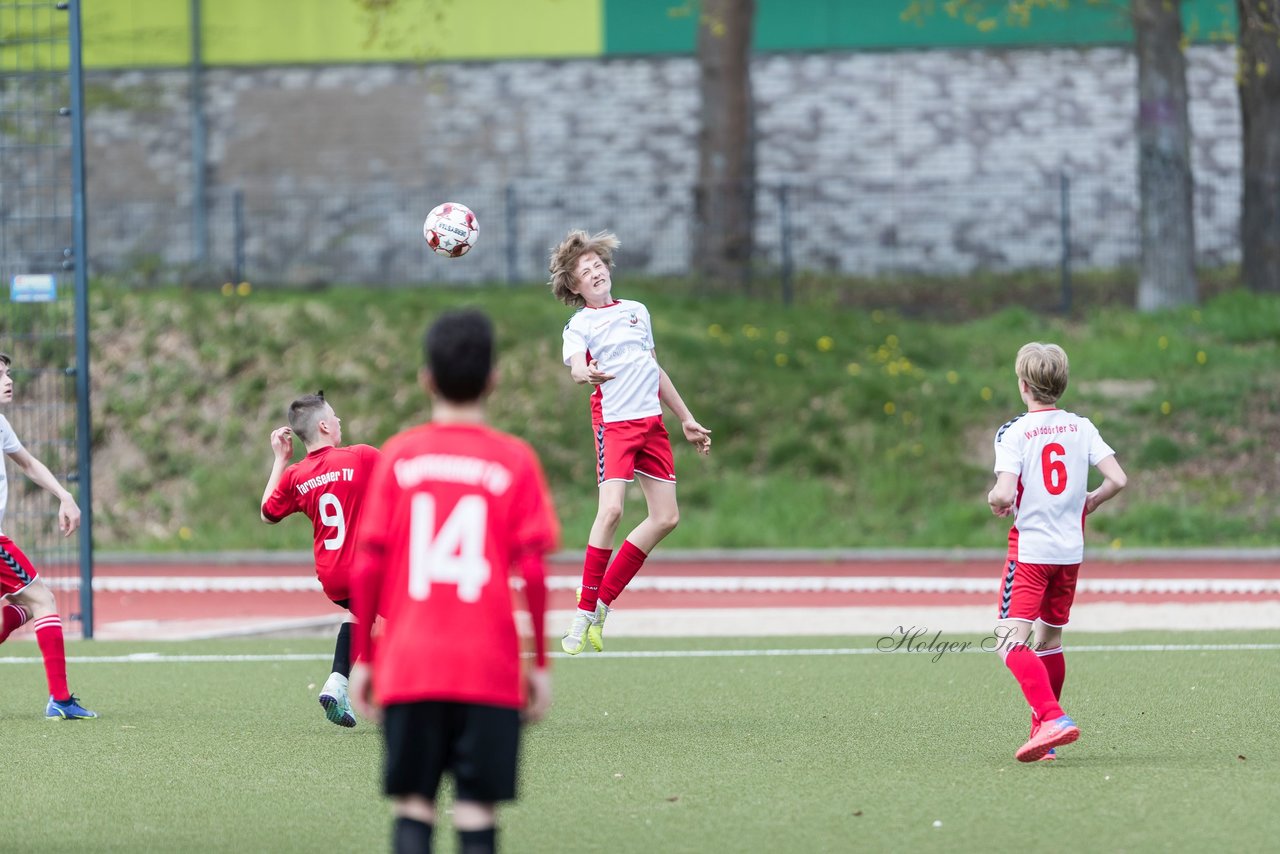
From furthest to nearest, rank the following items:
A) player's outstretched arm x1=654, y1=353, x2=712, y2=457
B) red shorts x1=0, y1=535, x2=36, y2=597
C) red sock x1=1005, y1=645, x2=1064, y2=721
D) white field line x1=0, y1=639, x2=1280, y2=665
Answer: white field line x1=0, y1=639, x2=1280, y2=665
player's outstretched arm x1=654, y1=353, x2=712, y2=457
red shorts x1=0, y1=535, x2=36, y2=597
red sock x1=1005, y1=645, x2=1064, y2=721

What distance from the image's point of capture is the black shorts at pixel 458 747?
13.5ft

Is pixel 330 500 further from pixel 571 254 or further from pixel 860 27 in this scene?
pixel 860 27

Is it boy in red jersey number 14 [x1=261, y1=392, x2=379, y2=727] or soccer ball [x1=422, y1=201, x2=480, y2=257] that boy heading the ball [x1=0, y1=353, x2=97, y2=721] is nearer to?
boy in red jersey number 14 [x1=261, y1=392, x2=379, y2=727]

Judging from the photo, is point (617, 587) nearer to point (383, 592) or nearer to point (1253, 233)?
point (383, 592)

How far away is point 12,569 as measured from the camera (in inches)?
325

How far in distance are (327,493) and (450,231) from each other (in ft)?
6.09

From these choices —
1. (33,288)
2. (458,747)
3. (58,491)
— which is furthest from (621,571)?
(33,288)

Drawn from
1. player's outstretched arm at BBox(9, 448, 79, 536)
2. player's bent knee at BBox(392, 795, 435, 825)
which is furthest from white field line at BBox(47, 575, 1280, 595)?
Result: player's bent knee at BBox(392, 795, 435, 825)

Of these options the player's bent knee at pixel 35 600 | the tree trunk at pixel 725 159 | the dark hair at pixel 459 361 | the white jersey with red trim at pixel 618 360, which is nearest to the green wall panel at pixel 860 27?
the tree trunk at pixel 725 159

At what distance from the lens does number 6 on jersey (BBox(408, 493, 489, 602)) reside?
4109mm

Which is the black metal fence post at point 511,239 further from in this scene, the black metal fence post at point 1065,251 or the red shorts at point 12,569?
the red shorts at point 12,569

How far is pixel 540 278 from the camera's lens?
80.0 feet

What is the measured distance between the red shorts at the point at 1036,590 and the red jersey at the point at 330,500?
282 centimetres

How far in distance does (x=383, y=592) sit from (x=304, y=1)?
25.3m
